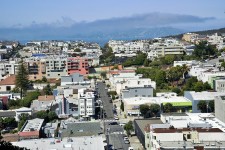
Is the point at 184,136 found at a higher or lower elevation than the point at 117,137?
higher

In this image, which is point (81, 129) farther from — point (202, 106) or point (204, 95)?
point (204, 95)

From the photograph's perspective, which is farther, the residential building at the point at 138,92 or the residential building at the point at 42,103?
the residential building at the point at 138,92

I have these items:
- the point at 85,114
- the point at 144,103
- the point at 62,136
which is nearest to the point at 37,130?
the point at 62,136

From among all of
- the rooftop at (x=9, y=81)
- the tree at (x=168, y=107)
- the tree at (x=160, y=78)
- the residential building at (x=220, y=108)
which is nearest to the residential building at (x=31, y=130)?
the tree at (x=168, y=107)

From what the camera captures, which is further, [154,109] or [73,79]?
[73,79]

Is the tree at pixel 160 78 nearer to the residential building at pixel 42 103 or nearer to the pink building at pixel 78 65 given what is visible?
the pink building at pixel 78 65

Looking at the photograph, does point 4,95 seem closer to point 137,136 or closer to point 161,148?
point 137,136

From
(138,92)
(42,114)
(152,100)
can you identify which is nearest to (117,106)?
(138,92)

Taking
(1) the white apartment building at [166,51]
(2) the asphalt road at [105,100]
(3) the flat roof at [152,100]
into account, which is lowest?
(2) the asphalt road at [105,100]
